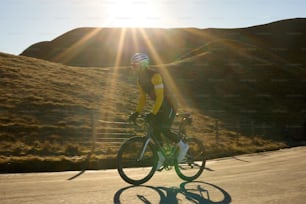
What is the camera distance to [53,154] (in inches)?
640

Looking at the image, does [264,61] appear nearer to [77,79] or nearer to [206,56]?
[206,56]

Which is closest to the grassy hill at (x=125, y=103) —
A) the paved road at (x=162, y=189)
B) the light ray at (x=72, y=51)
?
the paved road at (x=162, y=189)

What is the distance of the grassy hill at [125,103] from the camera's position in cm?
1780

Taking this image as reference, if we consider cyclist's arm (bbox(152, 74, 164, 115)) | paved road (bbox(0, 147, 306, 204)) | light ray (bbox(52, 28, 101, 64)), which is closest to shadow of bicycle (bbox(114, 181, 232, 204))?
paved road (bbox(0, 147, 306, 204))

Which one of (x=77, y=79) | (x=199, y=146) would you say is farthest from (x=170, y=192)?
(x=77, y=79)

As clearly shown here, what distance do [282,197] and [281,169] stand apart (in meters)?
4.18

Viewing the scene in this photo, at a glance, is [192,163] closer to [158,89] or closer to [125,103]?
[158,89]

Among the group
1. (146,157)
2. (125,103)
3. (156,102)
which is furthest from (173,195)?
(125,103)

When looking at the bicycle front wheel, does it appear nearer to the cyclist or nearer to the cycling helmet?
the cyclist

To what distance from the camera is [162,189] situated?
7633mm

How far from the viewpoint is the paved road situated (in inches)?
263

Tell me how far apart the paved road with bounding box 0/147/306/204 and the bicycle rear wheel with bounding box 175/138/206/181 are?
0.52ft

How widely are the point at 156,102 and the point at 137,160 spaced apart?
1.11m

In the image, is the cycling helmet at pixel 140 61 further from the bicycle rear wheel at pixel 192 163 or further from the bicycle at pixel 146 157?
Result: the bicycle rear wheel at pixel 192 163
